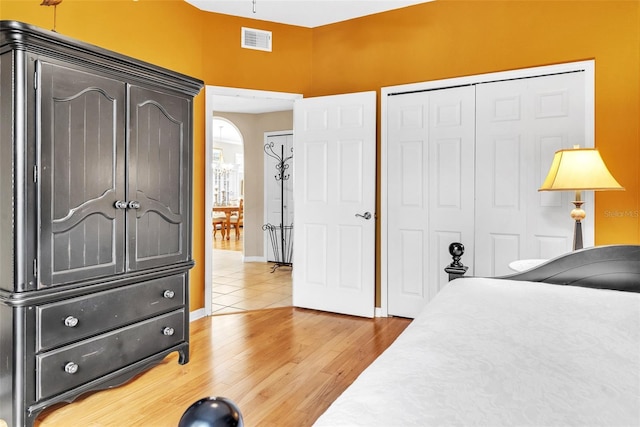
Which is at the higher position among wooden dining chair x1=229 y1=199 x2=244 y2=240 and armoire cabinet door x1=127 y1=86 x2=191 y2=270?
armoire cabinet door x1=127 y1=86 x2=191 y2=270

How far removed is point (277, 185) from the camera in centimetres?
687

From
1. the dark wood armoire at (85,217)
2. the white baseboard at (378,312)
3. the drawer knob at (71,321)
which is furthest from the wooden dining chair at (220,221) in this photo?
the drawer knob at (71,321)

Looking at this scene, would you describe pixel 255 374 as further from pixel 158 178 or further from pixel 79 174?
pixel 79 174

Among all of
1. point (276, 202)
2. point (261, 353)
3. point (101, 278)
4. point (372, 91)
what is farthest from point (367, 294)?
point (276, 202)

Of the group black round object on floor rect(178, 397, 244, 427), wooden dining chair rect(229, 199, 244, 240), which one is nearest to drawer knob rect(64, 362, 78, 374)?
black round object on floor rect(178, 397, 244, 427)

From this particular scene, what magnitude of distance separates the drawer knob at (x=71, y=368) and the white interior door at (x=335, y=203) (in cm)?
220

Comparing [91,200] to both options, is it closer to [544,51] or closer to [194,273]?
[194,273]

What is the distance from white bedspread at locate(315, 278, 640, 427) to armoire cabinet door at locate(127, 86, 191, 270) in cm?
170

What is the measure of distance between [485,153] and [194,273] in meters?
2.64

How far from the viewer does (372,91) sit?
368 centimetres

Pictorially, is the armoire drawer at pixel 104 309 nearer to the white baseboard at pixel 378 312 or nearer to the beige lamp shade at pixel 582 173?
the white baseboard at pixel 378 312

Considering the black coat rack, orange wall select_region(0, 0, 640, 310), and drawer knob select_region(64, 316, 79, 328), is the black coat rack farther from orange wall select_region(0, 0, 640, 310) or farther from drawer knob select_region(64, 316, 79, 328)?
drawer knob select_region(64, 316, 79, 328)

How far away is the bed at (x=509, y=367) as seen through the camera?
0.70 m

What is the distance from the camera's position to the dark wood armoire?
1808 millimetres
